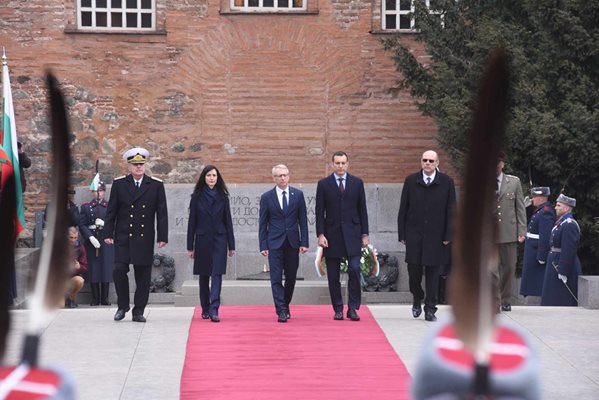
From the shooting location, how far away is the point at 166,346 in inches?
459

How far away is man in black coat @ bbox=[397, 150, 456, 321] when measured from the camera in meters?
13.3

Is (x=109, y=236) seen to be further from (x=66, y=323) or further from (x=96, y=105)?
(x=96, y=105)

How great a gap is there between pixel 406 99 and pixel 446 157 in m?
1.38

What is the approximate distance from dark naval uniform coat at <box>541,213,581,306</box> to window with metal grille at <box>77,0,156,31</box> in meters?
12.2

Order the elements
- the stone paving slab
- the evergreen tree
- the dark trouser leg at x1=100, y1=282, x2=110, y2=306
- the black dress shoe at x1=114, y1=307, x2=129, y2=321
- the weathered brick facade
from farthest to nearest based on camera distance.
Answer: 1. the weathered brick facade
2. the dark trouser leg at x1=100, y1=282, x2=110, y2=306
3. the evergreen tree
4. the black dress shoe at x1=114, y1=307, x2=129, y2=321
5. the stone paving slab

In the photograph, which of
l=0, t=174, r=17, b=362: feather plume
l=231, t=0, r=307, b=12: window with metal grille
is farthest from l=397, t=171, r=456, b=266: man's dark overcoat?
l=231, t=0, r=307, b=12: window with metal grille

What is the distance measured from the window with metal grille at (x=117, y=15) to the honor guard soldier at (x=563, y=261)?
11982 mm

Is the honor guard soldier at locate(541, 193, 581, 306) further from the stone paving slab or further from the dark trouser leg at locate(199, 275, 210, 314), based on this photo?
the dark trouser leg at locate(199, 275, 210, 314)

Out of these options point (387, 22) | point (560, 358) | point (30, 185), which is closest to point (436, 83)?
point (387, 22)

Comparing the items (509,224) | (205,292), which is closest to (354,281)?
(205,292)

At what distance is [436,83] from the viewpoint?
72.0 feet

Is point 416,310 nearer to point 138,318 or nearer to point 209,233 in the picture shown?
point 209,233

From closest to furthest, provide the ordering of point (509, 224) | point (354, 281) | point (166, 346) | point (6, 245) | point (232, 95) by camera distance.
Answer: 1. point (6, 245)
2. point (166, 346)
3. point (354, 281)
4. point (509, 224)
5. point (232, 95)

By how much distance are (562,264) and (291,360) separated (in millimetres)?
5262
